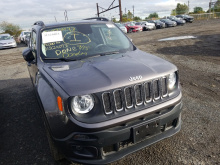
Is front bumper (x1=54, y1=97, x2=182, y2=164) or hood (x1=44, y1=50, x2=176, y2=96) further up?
hood (x1=44, y1=50, x2=176, y2=96)

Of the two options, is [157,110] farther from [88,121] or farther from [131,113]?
[88,121]

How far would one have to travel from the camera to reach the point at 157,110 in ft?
7.26

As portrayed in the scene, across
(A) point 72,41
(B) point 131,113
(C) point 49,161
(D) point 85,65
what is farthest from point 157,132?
(A) point 72,41

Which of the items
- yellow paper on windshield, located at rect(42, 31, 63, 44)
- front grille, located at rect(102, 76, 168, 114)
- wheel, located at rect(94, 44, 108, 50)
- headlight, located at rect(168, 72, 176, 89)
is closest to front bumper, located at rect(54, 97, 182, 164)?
front grille, located at rect(102, 76, 168, 114)

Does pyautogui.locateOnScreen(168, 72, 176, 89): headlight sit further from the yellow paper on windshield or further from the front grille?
the yellow paper on windshield

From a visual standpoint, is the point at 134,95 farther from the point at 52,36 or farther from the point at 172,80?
the point at 52,36

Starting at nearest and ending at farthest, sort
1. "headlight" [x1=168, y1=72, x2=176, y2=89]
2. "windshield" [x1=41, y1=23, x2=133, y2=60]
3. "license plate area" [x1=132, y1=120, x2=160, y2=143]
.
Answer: "license plate area" [x1=132, y1=120, x2=160, y2=143], "headlight" [x1=168, y1=72, x2=176, y2=89], "windshield" [x1=41, y1=23, x2=133, y2=60]

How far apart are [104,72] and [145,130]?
2.72 ft

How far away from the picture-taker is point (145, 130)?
216 cm

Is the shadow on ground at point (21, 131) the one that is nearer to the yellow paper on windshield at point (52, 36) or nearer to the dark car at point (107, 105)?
the dark car at point (107, 105)

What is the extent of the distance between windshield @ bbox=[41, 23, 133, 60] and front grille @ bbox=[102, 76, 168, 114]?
3.74 feet

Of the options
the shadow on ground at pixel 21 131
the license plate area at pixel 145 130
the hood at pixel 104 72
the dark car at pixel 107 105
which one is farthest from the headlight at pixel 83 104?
the shadow on ground at pixel 21 131

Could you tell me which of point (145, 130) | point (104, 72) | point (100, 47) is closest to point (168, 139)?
point (145, 130)

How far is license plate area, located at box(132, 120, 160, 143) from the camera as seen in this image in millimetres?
2098
